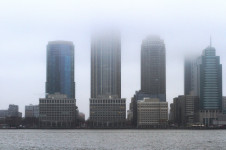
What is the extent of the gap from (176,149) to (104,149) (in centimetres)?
1477

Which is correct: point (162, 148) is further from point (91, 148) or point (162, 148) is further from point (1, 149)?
point (1, 149)

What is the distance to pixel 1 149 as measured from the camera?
11325 cm

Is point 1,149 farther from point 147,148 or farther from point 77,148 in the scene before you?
point 147,148

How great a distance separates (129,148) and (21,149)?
2238 cm

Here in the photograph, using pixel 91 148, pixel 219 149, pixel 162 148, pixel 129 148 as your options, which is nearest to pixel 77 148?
pixel 91 148

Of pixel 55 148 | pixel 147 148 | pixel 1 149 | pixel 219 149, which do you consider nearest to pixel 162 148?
pixel 147 148

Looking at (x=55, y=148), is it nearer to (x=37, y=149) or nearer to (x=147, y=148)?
(x=37, y=149)

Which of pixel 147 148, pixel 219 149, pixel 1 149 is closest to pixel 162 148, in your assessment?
pixel 147 148

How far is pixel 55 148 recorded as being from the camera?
116062 mm

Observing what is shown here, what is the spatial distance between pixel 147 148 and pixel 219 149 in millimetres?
14907

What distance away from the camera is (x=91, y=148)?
116438 millimetres

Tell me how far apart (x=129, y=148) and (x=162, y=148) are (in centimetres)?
709

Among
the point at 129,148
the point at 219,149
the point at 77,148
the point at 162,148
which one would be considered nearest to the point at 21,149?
the point at 77,148

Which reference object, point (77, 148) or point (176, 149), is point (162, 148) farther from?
point (77, 148)
